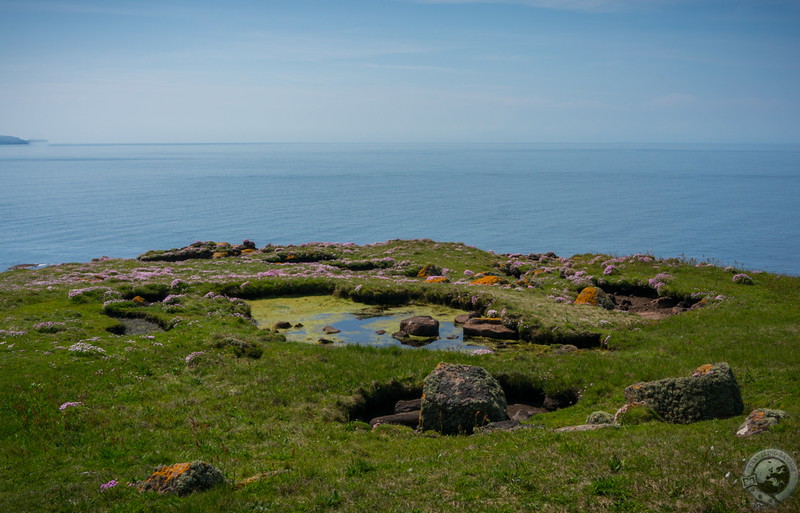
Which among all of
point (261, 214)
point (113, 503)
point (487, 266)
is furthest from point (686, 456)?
point (261, 214)

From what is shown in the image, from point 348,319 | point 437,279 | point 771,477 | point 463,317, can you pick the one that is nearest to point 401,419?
point 771,477

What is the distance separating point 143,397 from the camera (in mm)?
22328

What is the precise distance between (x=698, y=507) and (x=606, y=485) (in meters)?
2.03

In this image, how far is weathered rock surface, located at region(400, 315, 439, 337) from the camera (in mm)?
35000

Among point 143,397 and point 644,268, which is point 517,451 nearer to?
point 143,397

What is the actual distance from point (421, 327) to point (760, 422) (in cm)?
2213

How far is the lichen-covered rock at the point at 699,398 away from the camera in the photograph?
1788 centimetres

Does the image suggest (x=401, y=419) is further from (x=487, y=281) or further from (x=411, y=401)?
(x=487, y=281)

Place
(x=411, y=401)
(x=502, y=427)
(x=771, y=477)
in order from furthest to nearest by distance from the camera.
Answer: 1. (x=411, y=401)
2. (x=502, y=427)
3. (x=771, y=477)

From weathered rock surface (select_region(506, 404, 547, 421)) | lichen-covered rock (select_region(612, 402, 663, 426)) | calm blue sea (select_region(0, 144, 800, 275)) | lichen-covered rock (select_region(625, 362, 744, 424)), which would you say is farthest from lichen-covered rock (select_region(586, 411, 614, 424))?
calm blue sea (select_region(0, 144, 800, 275))

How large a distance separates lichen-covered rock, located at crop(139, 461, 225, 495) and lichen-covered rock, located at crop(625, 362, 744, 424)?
15.5 meters

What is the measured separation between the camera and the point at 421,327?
35.0 m

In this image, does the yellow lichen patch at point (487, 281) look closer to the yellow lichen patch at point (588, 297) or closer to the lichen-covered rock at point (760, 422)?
the yellow lichen patch at point (588, 297)

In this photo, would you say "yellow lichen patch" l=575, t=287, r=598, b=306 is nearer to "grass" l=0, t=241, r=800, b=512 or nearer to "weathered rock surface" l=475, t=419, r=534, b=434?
"grass" l=0, t=241, r=800, b=512
